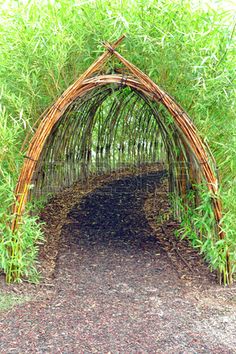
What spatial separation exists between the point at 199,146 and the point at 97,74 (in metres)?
0.87

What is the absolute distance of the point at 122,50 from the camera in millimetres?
2982

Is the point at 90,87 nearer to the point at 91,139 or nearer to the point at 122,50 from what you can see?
the point at 122,50

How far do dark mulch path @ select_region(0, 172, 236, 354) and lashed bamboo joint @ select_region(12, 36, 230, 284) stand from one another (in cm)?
45

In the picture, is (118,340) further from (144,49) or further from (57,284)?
(144,49)

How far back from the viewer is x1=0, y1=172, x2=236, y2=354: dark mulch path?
6.97 feet

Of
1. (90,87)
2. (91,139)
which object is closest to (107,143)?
(91,139)

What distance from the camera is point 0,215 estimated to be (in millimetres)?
2697

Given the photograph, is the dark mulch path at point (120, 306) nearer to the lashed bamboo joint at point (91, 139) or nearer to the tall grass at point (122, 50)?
the tall grass at point (122, 50)

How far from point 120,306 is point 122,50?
1.70 m

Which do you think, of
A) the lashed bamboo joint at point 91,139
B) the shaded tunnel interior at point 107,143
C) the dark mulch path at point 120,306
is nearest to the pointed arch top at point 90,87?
the lashed bamboo joint at point 91,139

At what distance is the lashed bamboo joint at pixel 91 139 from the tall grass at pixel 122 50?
98mm

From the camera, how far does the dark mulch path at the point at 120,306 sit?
2.12 meters

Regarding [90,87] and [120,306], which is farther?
[90,87]

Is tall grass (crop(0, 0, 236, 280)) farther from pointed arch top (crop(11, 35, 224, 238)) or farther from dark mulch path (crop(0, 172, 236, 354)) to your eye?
dark mulch path (crop(0, 172, 236, 354))
